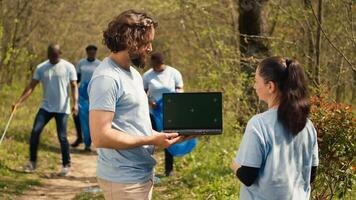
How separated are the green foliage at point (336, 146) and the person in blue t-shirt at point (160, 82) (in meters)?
4.26

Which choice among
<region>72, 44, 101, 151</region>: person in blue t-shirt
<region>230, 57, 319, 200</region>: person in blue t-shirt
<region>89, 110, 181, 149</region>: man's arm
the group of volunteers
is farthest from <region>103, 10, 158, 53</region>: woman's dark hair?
<region>72, 44, 101, 151</region>: person in blue t-shirt

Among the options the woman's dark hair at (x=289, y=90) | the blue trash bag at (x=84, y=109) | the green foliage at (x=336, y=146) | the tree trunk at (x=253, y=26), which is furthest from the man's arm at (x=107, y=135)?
the blue trash bag at (x=84, y=109)

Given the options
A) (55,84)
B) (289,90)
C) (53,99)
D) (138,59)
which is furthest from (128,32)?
(55,84)

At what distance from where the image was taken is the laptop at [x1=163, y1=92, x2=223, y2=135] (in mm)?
3816

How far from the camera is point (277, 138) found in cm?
329

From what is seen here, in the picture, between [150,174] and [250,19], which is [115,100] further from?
[250,19]

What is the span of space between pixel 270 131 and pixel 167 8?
1004 cm

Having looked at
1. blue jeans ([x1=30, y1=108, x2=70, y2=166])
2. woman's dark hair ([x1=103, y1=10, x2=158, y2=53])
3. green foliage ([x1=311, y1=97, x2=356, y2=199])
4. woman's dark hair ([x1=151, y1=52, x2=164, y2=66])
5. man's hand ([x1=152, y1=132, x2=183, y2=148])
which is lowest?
blue jeans ([x1=30, y1=108, x2=70, y2=166])

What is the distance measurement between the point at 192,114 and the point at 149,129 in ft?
0.91

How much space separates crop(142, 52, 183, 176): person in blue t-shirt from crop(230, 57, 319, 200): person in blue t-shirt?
19.3 ft

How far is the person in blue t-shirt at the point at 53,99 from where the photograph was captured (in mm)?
9422

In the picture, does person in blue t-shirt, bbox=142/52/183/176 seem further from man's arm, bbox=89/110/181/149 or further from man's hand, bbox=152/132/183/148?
man's arm, bbox=89/110/181/149

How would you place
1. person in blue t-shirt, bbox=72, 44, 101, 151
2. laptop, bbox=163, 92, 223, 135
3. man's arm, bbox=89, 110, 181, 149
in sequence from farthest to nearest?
1. person in blue t-shirt, bbox=72, 44, 101, 151
2. laptop, bbox=163, 92, 223, 135
3. man's arm, bbox=89, 110, 181, 149

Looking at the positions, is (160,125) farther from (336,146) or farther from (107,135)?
(107,135)
